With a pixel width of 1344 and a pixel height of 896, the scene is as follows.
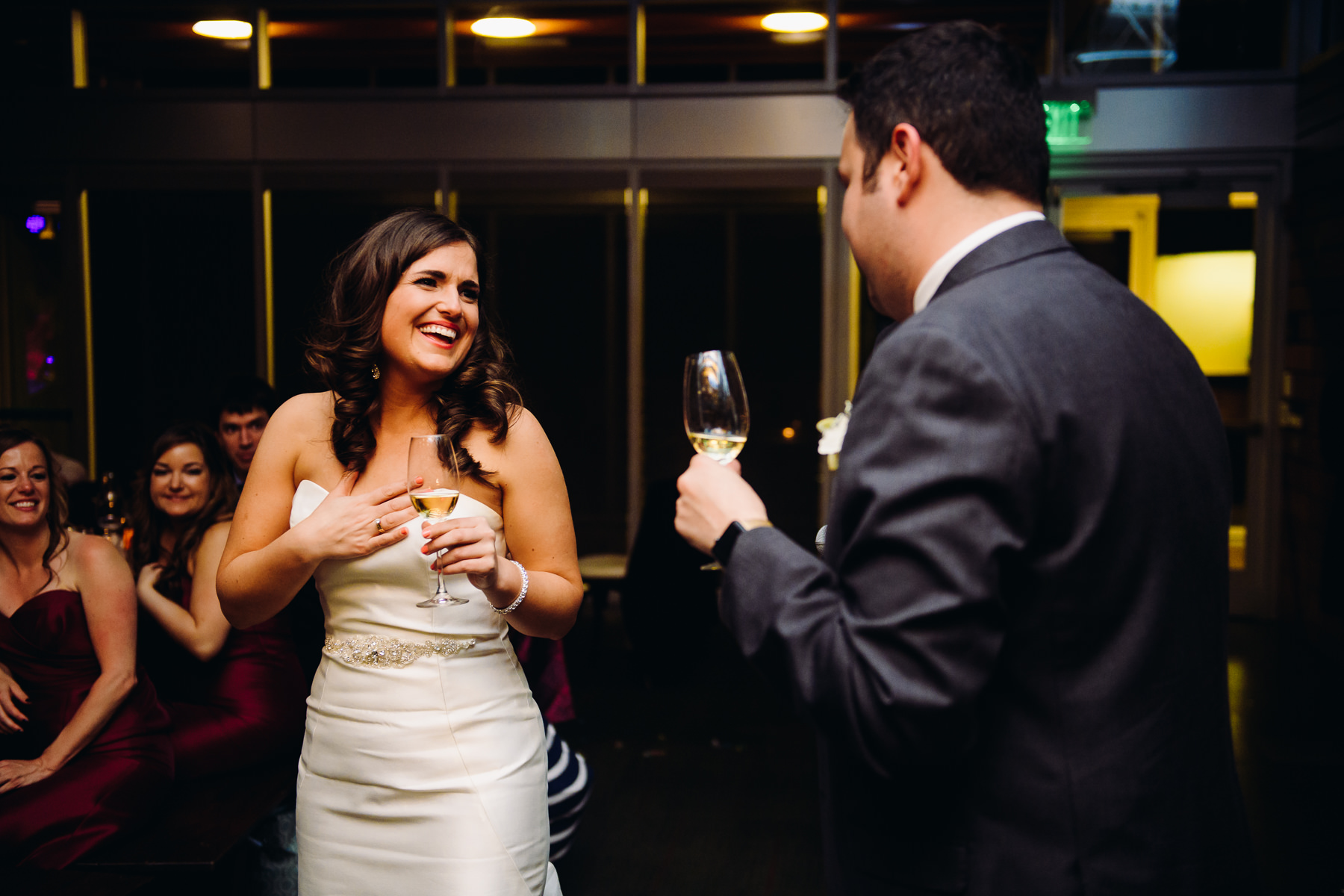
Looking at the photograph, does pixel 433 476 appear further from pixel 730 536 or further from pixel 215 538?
pixel 215 538

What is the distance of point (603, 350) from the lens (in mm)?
7938

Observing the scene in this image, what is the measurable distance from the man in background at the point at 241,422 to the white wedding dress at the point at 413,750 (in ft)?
8.59

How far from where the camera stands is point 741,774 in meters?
4.25

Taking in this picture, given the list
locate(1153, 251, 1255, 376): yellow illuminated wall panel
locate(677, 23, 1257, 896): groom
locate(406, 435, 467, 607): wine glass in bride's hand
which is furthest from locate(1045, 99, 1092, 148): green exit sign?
locate(677, 23, 1257, 896): groom

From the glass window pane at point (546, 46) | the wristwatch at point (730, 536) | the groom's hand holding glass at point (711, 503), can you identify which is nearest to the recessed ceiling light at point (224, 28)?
the glass window pane at point (546, 46)

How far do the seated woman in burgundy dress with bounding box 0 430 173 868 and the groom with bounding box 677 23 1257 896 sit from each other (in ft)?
7.17

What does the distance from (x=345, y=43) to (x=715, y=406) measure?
658 cm

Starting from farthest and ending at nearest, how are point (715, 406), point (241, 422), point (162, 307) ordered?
point (162, 307), point (241, 422), point (715, 406)

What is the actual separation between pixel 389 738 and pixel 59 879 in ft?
2.99

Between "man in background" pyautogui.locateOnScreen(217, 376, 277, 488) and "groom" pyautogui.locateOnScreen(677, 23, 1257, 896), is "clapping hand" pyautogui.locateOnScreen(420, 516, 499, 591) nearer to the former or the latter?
"groom" pyautogui.locateOnScreen(677, 23, 1257, 896)

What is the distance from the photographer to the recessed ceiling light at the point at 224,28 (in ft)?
23.5

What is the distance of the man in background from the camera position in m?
4.42

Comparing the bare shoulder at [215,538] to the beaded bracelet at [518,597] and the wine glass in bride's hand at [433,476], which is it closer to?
the beaded bracelet at [518,597]

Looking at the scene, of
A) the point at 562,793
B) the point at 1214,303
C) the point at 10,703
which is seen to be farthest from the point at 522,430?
the point at 1214,303
